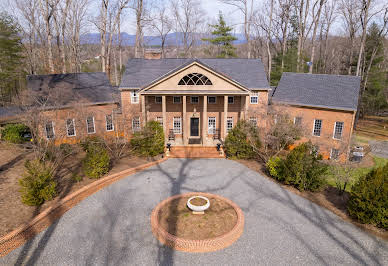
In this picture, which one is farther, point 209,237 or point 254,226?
point 254,226

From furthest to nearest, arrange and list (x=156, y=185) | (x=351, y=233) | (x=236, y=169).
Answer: (x=236, y=169) < (x=156, y=185) < (x=351, y=233)

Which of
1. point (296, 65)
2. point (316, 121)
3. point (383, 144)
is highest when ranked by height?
point (296, 65)

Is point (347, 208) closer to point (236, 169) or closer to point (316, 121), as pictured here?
point (236, 169)

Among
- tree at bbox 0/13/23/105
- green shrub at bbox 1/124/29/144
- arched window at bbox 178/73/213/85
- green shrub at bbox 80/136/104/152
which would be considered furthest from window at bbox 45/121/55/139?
tree at bbox 0/13/23/105

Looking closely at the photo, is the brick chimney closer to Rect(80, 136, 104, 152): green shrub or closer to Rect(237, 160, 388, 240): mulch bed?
Rect(80, 136, 104, 152): green shrub

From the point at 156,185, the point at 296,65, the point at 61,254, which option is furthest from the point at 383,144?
the point at 61,254

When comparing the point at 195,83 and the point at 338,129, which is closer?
the point at 195,83

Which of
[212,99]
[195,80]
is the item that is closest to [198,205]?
[195,80]

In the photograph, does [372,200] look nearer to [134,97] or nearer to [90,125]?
[134,97]

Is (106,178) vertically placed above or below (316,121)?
below
